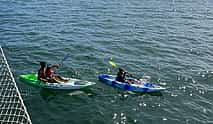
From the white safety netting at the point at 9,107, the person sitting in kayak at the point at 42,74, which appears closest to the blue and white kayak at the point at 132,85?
the person sitting in kayak at the point at 42,74

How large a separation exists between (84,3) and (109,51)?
20.3m

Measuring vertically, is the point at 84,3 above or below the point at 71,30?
above

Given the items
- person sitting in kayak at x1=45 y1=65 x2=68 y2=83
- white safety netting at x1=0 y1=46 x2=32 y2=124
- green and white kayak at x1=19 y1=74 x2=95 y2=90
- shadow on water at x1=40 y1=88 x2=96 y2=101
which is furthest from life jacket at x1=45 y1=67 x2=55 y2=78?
white safety netting at x1=0 y1=46 x2=32 y2=124

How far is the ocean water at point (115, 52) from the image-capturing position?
973 inches

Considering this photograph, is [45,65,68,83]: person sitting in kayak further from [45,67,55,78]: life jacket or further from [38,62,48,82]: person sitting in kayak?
[38,62,48,82]: person sitting in kayak

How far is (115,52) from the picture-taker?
1379 inches

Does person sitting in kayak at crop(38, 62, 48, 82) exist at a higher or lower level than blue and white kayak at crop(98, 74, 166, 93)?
higher

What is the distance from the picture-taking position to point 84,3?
53.7m

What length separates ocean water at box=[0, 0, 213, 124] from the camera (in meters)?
24.7

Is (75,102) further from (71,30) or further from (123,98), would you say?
(71,30)

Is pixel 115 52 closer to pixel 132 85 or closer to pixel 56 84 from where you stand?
pixel 132 85

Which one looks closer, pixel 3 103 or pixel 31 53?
pixel 3 103

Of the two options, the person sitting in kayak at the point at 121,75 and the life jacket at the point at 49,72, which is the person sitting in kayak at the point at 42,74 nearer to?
the life jacket at the point at 49,72

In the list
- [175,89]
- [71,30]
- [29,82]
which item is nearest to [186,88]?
[175,89]
